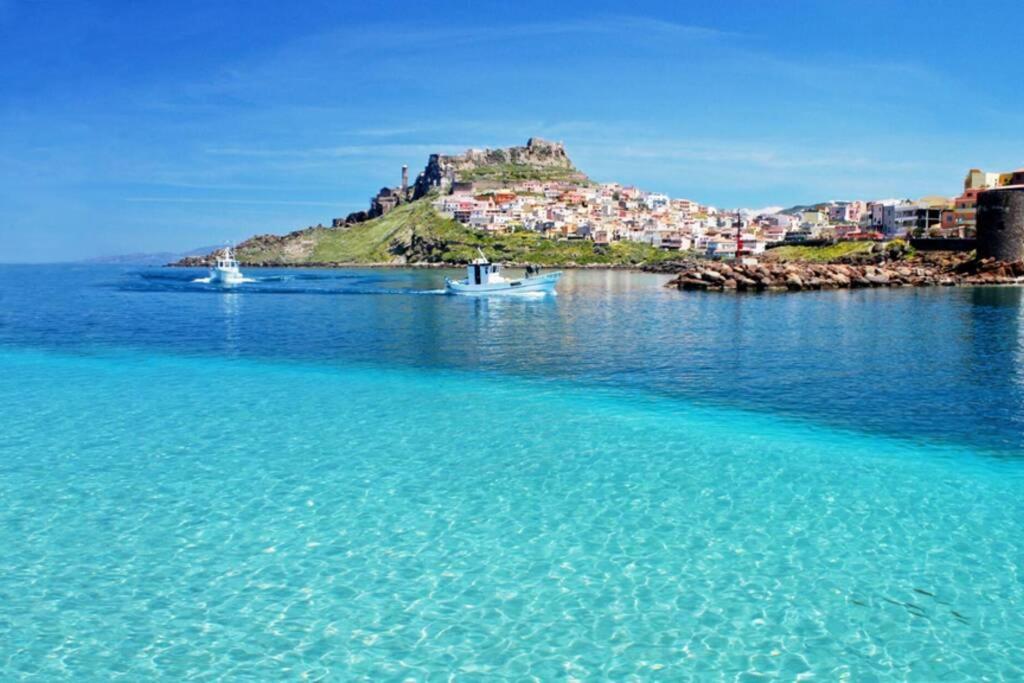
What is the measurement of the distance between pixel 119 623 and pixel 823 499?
1050 centimetres

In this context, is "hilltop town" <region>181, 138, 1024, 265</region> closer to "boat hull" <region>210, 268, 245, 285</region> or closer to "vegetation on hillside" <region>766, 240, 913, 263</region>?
"vegetation on hillside" <region>766, 240, 913, 263</region>

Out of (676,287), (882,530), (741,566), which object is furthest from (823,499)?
(676,287)

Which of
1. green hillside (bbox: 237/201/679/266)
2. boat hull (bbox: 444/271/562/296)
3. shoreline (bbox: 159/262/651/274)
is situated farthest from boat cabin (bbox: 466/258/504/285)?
green hillside (bbox: 237/201/679/266)

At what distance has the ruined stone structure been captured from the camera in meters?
77.2

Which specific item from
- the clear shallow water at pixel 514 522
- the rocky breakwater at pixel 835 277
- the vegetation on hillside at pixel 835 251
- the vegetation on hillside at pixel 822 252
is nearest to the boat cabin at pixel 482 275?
the rocky breakwater at pixel 835 277

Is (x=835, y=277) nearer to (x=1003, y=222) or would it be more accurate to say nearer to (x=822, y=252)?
(x=1003, y=222)

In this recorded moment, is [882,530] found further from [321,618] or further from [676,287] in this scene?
[676,287]

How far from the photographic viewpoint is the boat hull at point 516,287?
65938 millimetres

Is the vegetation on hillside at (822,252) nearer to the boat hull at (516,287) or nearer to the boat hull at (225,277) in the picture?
the boat hull at (516,287)

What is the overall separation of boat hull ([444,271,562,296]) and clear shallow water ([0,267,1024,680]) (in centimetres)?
3999

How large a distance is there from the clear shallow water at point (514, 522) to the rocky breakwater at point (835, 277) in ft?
159

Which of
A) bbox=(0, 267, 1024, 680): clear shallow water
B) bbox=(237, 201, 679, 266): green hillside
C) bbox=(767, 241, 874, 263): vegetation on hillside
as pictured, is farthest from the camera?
bbox=(237, 201, 679, 266): green hillside

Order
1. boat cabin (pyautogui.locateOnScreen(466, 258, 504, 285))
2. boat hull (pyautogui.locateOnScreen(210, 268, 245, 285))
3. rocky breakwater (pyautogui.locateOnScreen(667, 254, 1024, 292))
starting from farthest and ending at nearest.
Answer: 1. boat hull (pyautogui.locateOnScreen(210, 268, 245, 285))
2. rocky breakwater (pyautogui.locateOnScreen(667, 254, 1024, 292))
3. boat cabin (pyautogui.locateOnScreen(466, 258, 504, 285))

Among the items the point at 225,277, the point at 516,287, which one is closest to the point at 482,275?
the point at 516,287
